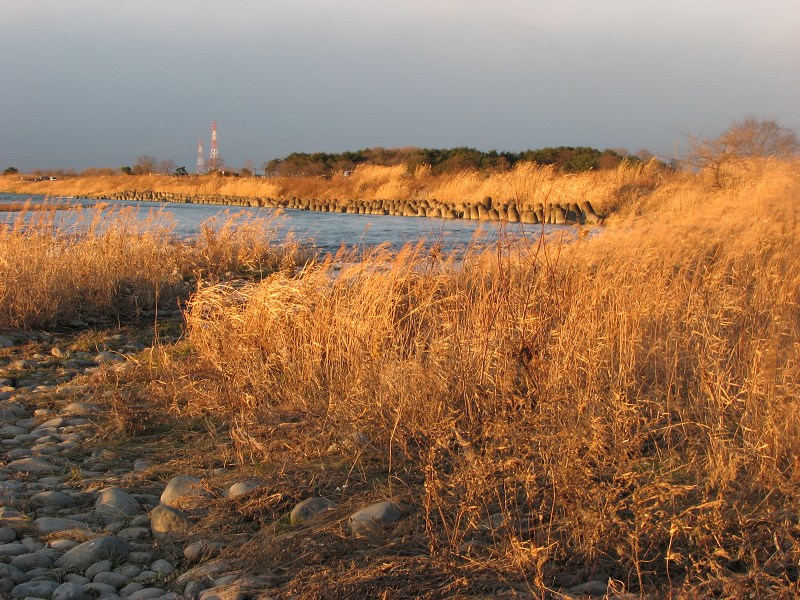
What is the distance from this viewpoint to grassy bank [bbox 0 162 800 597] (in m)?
2.42

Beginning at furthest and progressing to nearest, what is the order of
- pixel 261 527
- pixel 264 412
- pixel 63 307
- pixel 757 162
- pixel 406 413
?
pixel 757 162 → pixel 63 307 → pixel 264 412 → pixel 406 413 → pixel 261 527

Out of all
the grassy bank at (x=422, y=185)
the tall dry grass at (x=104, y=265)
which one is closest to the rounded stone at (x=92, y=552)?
the tall dry grass at (x=104, y=265)

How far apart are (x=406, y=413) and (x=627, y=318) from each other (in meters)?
1.48

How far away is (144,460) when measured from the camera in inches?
146

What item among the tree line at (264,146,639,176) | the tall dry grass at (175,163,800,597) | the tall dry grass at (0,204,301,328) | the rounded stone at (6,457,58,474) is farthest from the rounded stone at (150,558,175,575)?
the tree line at (264,146,639,176)

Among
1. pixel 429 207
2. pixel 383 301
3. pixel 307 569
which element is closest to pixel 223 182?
pixel 429 207

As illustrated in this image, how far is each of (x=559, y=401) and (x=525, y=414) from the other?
208mm

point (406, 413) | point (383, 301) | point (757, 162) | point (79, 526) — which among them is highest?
point (757, 162)

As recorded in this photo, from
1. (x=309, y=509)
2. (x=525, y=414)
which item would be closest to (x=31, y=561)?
(x=309, y=509)

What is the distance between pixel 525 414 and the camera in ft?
10.3

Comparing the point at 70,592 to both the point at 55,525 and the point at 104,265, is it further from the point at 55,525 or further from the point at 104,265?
the point at 104,265

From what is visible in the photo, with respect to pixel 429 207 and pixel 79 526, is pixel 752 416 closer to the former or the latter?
pixel 79 526

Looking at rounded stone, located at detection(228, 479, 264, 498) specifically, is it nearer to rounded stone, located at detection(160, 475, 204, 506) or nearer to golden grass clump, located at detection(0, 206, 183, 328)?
rounded stone, located at detection(160, 475, 204, 506)

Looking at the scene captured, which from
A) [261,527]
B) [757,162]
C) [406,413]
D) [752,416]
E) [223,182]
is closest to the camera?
[261,527]
